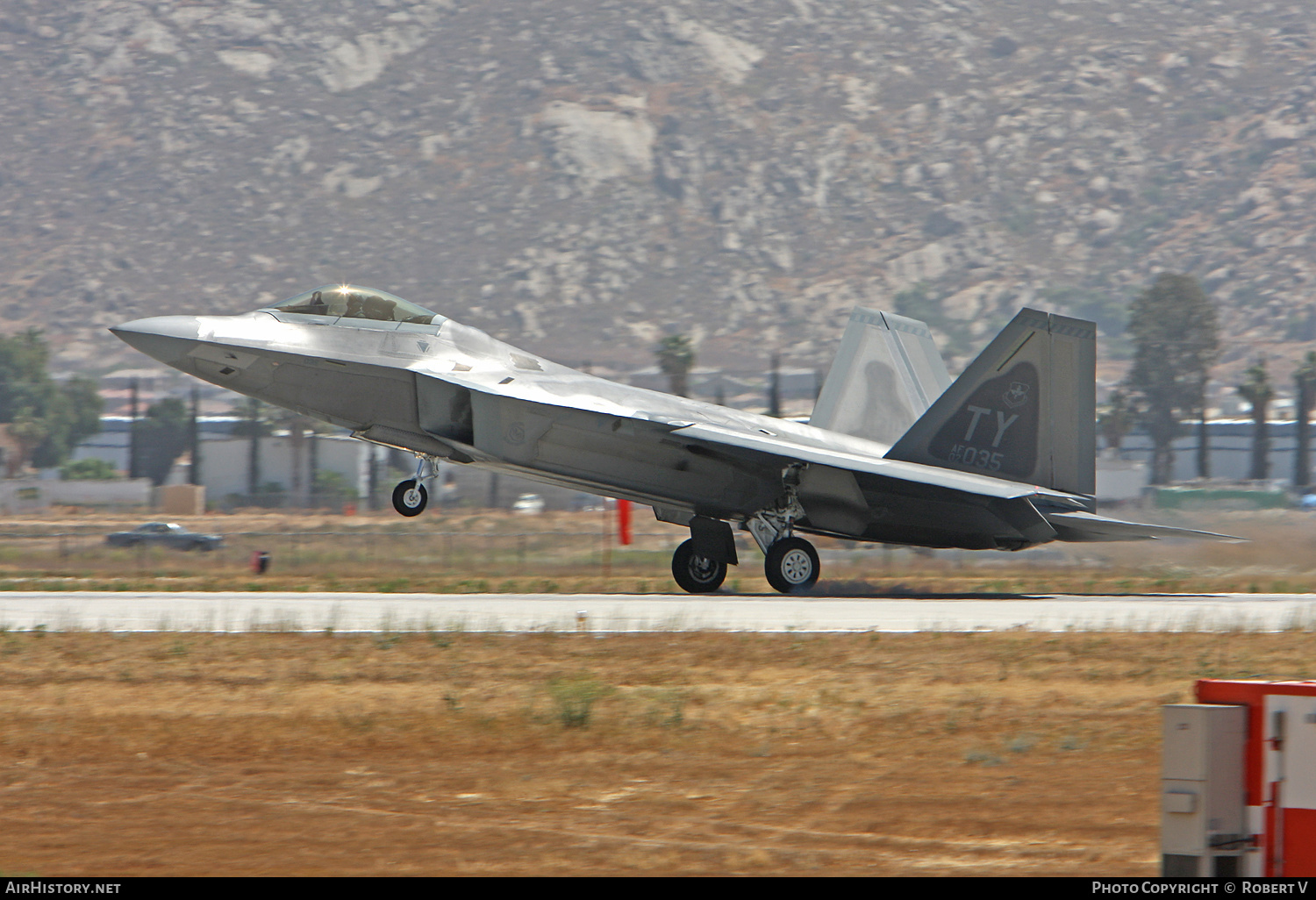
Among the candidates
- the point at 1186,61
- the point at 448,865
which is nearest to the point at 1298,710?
the point at 448,865

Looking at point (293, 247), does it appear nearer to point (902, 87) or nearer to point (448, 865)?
point (902, 87)

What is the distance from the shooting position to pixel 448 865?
687 cm

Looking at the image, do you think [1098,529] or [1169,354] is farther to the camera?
[1169,354]

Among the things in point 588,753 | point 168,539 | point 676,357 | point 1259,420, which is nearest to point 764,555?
point 588,753

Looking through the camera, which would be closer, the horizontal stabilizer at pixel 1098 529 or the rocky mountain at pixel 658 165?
the horizontal stabilizer at pixel 1098 529

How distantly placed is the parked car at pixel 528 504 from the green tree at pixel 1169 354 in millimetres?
52647

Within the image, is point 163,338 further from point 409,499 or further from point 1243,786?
point 1243,786

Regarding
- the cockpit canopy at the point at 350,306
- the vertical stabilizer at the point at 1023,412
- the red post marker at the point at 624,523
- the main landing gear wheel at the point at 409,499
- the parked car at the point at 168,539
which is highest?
the cockpit canopy at the point at 350,306

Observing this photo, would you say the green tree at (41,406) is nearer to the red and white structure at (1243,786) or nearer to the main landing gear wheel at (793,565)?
the main landing gear wheel at (793,565)

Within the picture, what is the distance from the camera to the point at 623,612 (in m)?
17.6

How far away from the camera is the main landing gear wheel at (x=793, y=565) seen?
2100 centimetres

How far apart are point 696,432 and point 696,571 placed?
2.89 m

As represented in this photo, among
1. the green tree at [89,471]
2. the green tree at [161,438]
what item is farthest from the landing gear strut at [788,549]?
the green tree at [161,438]
